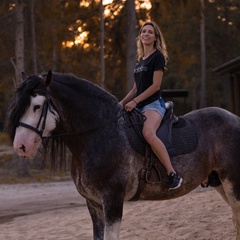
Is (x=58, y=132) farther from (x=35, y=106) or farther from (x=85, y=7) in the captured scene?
(x=85, y=7)

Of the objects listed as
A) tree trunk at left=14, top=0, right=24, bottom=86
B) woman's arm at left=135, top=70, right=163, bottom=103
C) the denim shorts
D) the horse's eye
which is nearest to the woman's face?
woman's arm at left=135, top=70, right=163, bottom=103

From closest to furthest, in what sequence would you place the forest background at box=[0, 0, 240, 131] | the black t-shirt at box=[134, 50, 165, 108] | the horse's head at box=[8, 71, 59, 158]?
the horse's head at box=[8, 71, 59, 158]
the black t-shirt at box=[134, 50, 165, 108]
the forest background at box=[0, 0, 240, 131]

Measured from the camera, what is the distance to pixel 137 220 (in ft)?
30.5

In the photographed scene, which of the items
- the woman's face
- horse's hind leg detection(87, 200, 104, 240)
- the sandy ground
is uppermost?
the woman's face

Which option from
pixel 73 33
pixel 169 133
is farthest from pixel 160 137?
pixel 73 33

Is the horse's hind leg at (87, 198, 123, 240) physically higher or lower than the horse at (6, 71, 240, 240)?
lower

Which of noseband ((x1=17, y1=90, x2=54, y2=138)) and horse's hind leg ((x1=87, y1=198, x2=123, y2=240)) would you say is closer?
noseband ((x1=17, y1=90, x2=54, y2=138))

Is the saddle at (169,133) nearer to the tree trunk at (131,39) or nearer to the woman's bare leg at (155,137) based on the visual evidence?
the woman's bare leg at (155,137)

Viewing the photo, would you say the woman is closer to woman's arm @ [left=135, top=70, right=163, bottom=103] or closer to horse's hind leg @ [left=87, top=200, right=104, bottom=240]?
woman's arm @ [left=135, top=70, right=163, bottom=103]

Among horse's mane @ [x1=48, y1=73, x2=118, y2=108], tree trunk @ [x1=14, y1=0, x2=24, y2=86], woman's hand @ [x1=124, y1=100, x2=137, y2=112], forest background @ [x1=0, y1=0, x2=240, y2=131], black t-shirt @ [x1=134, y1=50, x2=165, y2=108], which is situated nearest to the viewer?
horse's mane @ [x1=48, y1=73, x2=118, y2=108]

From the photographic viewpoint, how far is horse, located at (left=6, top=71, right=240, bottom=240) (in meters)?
4.91

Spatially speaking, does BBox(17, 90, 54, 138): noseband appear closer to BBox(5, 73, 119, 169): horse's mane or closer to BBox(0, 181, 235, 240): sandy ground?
BBox(5, 73, 119, 169): horse's mane

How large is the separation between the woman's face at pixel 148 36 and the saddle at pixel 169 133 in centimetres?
65

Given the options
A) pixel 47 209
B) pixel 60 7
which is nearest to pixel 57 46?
pixel 60 7
